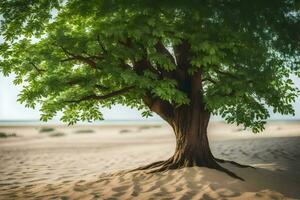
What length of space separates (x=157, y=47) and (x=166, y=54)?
125 cm

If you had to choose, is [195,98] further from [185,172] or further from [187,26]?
[187,26]

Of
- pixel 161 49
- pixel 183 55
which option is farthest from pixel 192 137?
pixel 161 49

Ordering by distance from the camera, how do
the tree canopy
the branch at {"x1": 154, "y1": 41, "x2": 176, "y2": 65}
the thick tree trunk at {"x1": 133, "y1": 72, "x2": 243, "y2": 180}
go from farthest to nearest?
the thick tree trunk at {"x1": 133, "y1": 72, "x2": 243, "y2": 180} → the branch at {"x1": 154, "y1": 41, "x2": 176, "y2": 65} → the tree canopy

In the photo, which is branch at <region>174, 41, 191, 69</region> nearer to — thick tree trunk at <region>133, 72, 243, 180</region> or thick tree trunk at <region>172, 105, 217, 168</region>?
thick tree trunk at <region>133, 72, 243, 180</region>

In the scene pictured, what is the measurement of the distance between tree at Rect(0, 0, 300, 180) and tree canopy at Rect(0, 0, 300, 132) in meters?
0.02

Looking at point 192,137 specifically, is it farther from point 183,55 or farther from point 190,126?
point 183,55

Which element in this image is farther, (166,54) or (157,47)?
(157,47)

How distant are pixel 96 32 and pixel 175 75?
10.5 ft

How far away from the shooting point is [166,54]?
10.4 meters

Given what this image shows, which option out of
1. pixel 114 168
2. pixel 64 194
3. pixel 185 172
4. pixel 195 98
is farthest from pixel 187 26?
pixel 114 168

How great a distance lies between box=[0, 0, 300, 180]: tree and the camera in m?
8.55

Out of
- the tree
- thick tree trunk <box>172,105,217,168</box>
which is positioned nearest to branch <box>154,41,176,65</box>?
the tree

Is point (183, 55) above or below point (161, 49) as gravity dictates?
below

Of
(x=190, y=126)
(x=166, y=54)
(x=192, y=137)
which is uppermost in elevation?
(x=166, y=54)
